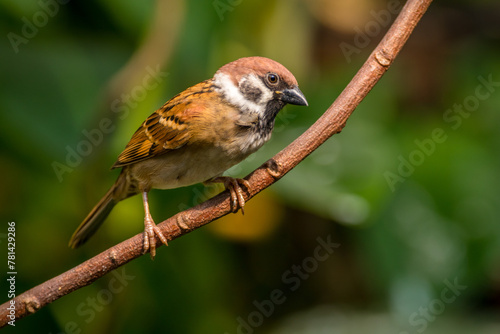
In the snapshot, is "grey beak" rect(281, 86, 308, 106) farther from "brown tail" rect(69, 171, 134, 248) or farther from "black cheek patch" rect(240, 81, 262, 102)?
"brown tail" rect(69, 171, 134, 248)

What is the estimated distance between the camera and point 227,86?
340 centimetres

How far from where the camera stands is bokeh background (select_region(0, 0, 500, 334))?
402 cm

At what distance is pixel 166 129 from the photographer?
3.58m

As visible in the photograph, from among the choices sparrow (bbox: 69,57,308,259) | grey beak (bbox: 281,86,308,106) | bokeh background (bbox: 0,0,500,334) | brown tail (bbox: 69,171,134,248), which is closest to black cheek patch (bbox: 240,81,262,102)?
sparrow (bbox: 69,57,308,259)

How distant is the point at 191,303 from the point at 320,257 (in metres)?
1.34

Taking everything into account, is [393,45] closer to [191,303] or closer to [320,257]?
[191,303]

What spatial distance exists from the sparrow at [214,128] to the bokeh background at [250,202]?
281mm

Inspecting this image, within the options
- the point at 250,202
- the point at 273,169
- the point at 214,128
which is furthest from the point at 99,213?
the point at 273,169

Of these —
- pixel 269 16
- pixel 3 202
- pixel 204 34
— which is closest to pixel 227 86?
pixel 204 34

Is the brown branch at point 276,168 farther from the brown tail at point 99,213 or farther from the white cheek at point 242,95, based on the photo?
the brown tail at point 99,213

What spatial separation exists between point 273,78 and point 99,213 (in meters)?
1.39

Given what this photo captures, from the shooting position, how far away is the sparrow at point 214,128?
10.6 feet

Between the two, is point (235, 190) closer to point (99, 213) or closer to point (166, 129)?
point (166, 129)

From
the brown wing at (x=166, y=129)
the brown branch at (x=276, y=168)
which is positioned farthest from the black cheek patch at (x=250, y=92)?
the brown branch at (x=276, y=168)
